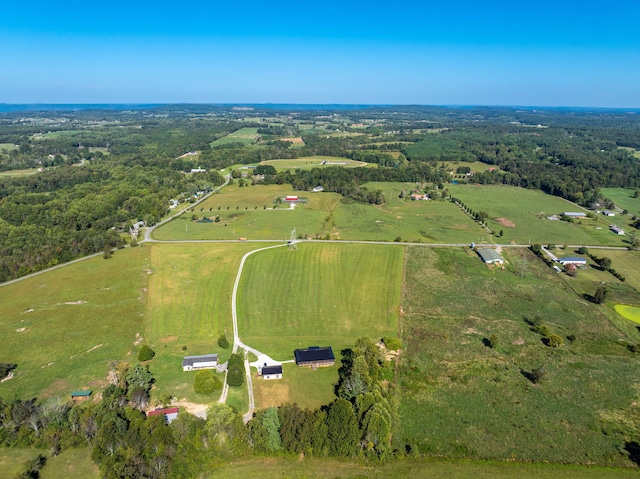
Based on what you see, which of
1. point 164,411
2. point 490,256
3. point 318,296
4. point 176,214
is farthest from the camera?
point 176,214

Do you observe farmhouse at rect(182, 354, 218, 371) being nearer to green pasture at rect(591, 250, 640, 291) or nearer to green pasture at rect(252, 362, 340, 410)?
green pasture at rect(252, 362, 340, 410)

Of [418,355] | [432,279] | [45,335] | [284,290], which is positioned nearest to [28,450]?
[45,335]

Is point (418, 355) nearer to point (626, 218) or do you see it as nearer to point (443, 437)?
point (443, 437)

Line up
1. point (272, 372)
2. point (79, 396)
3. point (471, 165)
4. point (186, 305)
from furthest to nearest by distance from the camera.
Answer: point (471, 165)
point (186, 305)
point (272, 372)
point (79, 396)

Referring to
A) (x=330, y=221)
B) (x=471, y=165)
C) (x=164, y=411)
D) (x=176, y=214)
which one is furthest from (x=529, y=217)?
(x=164, y=411)

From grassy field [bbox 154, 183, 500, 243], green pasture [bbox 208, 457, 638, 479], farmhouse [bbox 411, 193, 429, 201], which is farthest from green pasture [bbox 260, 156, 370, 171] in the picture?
green pasture [bbox 208, 457, 638, 479]

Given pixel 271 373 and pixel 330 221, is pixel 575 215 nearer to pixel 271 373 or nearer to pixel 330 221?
pixel 330 221

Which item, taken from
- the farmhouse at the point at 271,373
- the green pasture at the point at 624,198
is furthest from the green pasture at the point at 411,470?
the green pasture at the point at 624,198
